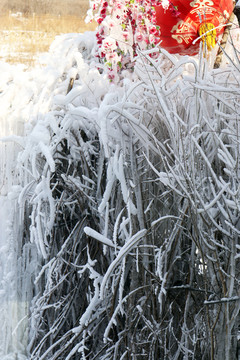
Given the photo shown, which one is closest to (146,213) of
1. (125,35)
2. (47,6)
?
(125,35)

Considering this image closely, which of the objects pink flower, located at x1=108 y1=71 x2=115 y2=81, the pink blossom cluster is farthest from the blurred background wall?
pink flower, located at x1=108 y1=71 x2=115 y2=81

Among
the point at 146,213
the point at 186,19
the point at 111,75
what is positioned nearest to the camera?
the point at 146,213

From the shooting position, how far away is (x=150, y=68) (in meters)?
1.93

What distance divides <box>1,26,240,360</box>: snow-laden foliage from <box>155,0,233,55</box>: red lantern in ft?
1.16

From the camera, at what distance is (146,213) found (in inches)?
79.1

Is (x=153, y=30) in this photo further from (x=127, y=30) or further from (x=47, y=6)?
(x=47, y=6)

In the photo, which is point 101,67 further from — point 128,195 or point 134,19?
point 128,195

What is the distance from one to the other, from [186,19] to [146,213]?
1.24m

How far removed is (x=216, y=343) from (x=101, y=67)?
5.38 ft

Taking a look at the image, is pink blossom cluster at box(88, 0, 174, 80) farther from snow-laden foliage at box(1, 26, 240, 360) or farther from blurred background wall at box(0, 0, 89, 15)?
blurred background wall at box(0, 0, 89, 15)

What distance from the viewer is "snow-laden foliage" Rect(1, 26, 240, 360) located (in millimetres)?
1699

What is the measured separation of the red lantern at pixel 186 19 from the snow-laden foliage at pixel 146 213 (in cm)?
35

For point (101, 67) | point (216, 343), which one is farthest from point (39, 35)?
point (216, 343)

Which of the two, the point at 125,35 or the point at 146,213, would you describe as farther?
the point at 125,35
